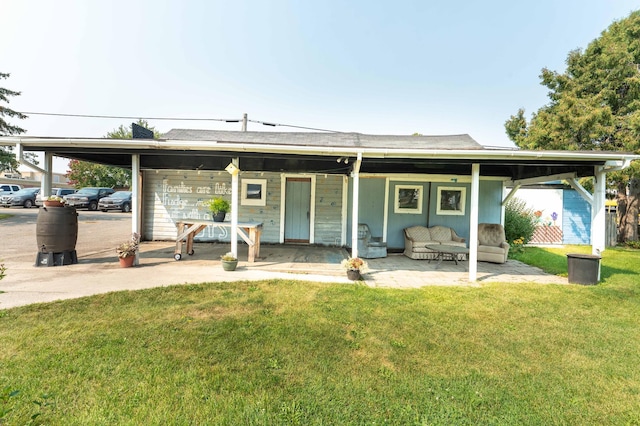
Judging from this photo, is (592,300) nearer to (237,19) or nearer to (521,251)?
(521,251)

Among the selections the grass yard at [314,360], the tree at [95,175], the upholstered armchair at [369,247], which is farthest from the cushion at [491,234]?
the tree at [95,175]

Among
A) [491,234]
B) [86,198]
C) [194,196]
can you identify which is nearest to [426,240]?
[491,234]

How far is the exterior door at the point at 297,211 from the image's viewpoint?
8.75 meters

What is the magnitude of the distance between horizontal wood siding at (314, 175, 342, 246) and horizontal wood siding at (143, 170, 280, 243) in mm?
1182

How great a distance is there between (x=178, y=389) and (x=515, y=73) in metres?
14.2

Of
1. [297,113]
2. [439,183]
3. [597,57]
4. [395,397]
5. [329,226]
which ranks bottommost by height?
[395,397]

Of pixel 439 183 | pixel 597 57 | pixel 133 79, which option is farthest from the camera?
pixel 133 79

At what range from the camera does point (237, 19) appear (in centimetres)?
945

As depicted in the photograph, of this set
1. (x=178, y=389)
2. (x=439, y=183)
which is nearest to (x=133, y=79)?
(x=439, y=183)

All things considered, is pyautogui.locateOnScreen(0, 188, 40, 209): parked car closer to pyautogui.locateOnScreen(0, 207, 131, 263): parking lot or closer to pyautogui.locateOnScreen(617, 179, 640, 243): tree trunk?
pyautogui.locateOnScreen(0, 207, 131, 263): parking lot

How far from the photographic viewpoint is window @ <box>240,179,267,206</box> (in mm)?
8727

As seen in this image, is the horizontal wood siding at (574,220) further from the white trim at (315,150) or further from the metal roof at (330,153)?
the white trim at (315,150)

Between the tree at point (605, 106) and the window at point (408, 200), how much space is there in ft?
18.7

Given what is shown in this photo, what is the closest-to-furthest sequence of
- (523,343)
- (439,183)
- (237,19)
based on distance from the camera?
1. (523,343)
2. (439,183)
3. (237,19)
